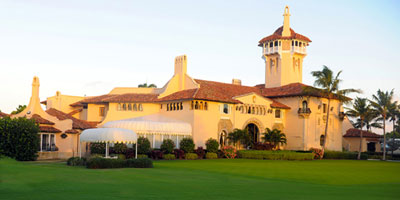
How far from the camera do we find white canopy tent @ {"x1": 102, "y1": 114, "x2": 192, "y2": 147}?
4988 centimetres

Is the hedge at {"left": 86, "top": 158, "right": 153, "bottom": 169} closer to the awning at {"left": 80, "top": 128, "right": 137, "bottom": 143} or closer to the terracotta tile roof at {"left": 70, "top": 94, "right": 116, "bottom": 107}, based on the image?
the awning at {"left": 80, "top": 128, "right": 137, "bottom": 143}

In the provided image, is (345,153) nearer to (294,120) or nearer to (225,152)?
(294,120)

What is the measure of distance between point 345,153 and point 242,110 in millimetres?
14991

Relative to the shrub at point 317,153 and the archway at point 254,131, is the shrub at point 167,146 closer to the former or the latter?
the archway at point 254,131

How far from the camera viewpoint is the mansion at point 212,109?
164 feet

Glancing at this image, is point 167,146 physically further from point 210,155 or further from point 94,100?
point 94,100

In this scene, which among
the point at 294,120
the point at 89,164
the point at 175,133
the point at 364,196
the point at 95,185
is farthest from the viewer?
the point at 294,120

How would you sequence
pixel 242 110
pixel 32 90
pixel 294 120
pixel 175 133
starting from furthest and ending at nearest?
pixel 294 120
pixel 242 110
pixel 175 133
pixel 32 90

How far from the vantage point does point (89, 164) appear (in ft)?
104

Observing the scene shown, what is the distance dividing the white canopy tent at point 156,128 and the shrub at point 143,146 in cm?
308

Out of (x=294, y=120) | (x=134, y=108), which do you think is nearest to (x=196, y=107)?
(x=134, y=108)

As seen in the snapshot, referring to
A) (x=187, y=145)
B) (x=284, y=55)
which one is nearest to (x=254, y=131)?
(x=187, y=145)

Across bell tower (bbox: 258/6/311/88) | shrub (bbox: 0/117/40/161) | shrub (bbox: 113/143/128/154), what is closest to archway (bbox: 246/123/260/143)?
bell tower (bbox: 258/6/311/88)

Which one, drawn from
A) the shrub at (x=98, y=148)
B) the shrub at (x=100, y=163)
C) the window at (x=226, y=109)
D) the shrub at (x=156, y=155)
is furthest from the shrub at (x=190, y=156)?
the shrub at (x=100, y=163)
